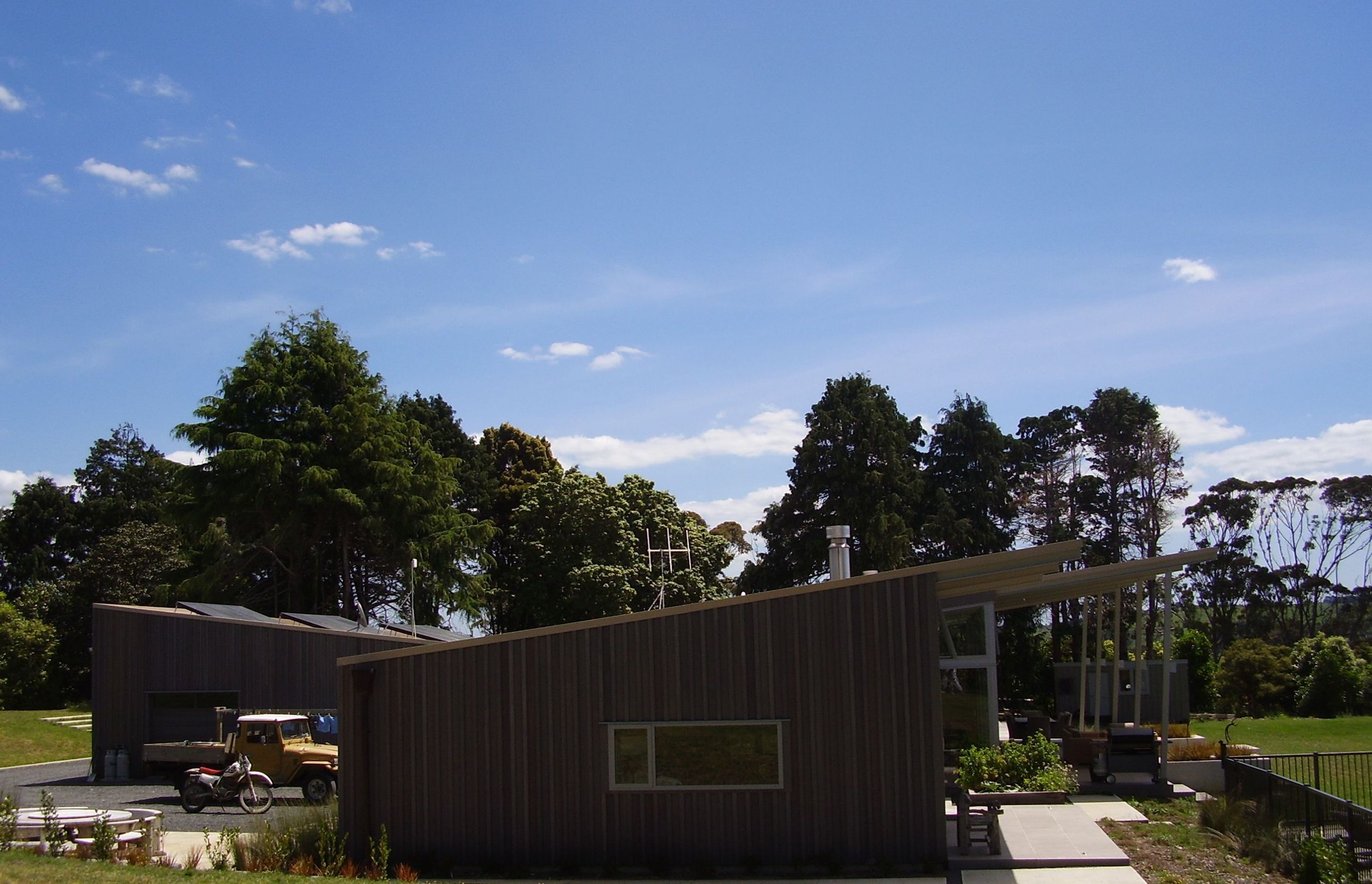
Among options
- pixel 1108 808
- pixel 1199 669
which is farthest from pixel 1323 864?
pixel 1199 669

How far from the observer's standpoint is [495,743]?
1312cm

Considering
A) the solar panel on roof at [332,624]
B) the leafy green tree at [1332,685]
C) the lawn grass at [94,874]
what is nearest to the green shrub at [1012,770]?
the lawn grass at [94,874]

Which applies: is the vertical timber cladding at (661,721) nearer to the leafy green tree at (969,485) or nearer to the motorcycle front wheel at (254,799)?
the motorcycle front wheel at (254,799)

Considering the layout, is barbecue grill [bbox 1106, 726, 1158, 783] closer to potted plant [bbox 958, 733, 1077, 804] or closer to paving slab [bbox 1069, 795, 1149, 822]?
paving slab [bbox 1069, 795, 1149, 822]

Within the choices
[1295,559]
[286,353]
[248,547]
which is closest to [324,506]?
[248,547]

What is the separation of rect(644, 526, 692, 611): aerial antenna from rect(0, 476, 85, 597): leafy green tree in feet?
95.9

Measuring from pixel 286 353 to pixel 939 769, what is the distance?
108 ft

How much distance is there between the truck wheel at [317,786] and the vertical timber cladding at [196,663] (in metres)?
4.88

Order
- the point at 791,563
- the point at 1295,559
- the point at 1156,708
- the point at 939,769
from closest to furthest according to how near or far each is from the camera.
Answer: the point at 939,769, the point at 1156,708, the point at 791,563, the point at 1295,559

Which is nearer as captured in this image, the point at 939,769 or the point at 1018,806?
the point at 939,769

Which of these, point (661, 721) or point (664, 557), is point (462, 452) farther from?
point (661, 721)

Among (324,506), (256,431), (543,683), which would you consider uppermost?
(256,431)

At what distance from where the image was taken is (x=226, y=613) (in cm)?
2547

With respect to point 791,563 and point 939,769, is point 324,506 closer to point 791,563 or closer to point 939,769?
point 791,563
